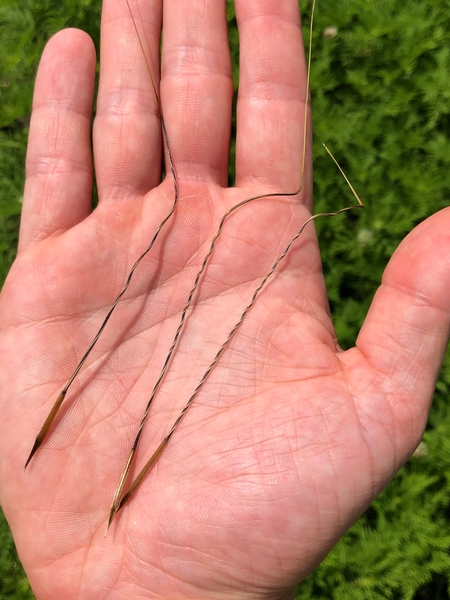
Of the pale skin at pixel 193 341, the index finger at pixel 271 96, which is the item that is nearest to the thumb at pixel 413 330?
the pale skin at pixel 193 341

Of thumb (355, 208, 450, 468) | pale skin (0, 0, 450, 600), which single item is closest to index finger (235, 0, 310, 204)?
pale skin (0, 0, 450, 600)

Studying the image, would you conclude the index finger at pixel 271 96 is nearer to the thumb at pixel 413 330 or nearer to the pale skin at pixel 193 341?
the pale skin at pixel 193 341

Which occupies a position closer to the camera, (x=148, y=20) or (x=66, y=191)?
(x=66, y=191)

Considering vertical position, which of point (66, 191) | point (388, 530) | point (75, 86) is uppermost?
point (75, 86)

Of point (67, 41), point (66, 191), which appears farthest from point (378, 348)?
point (67, 41)

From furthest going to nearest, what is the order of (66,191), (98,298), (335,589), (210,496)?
(335,589)
(66,191)
(98,298)
(210,496)

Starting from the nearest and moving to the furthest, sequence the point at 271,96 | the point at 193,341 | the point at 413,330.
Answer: the point at 413,330 < the point at 193,341 < the point at 271,96

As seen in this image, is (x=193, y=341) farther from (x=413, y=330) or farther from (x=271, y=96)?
(x=271, y=96)

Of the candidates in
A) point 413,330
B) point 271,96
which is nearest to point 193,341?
point 413,330

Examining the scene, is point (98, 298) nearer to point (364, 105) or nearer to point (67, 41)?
point (67, 41)
